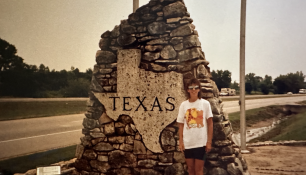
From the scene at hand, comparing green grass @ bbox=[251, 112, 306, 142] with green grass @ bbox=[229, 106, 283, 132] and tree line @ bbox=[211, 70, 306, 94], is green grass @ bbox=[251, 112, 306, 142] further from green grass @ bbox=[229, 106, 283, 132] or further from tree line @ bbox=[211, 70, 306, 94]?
tree line @ bbox=[211, 70, 306, 94]

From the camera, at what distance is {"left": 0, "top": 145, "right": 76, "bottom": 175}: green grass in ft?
14.4

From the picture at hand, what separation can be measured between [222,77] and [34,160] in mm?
3646

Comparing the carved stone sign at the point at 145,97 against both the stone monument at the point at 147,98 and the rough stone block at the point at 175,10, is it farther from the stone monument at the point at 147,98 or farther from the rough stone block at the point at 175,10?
the rough stone block at the point at 175,10

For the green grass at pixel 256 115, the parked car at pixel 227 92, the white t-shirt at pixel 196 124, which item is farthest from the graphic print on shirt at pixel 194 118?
the green grass at pixel 256 115

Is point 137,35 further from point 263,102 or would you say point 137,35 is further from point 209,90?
point 263,102

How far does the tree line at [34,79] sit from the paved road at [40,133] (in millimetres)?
488

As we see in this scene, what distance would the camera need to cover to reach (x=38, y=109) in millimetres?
4527

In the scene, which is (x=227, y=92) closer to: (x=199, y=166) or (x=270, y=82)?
(x=270, y=82)

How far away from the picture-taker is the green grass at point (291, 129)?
13.3 ft

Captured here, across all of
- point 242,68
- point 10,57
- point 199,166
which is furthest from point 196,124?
point 10,57

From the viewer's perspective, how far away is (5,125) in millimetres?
4449

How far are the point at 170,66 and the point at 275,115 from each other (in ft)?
7.35

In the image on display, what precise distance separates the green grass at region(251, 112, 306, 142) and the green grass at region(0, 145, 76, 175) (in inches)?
154

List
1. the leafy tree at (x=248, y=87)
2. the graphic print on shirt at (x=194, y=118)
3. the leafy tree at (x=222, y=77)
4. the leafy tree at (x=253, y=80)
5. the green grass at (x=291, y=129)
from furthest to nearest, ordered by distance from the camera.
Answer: the leafy tree at (x=248, y=87), the leafy tree at (x=253, y=80), the green grass at (x=291, y=129), the leafy tree at (x=222, y=77), the graphic print on shirt at (x=194, y=118)
